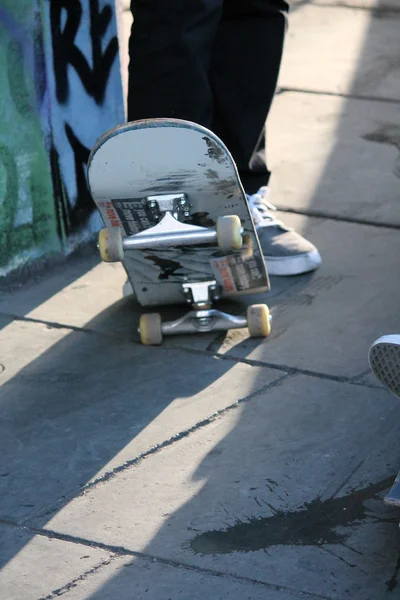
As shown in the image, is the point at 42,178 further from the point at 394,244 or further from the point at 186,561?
the point at 186,561

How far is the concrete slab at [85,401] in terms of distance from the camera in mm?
2438

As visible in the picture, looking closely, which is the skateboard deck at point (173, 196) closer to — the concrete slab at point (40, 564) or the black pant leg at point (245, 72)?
the black pant leg at point (245, 72)

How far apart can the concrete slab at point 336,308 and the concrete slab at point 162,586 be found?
34.9 inches

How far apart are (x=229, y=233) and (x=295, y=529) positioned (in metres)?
0.85

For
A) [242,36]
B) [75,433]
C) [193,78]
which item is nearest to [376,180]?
[242,36]

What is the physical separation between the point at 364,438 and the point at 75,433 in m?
0.69

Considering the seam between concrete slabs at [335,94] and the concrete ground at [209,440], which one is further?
the seam between concrete slabs at [335,94]

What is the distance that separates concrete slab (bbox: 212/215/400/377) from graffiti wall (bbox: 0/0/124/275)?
0.75 meters

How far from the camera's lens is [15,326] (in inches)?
122

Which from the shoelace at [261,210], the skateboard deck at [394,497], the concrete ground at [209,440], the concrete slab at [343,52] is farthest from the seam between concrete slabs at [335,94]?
the skateboard deck at [394,497]

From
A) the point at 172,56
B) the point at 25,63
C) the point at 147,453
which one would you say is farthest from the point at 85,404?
the point at 25,63

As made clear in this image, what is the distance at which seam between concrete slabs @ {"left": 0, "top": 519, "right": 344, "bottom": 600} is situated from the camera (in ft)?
6.64

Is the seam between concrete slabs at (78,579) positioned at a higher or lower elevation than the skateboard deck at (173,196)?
lower

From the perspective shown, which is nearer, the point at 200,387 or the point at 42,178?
the point at 200,387
